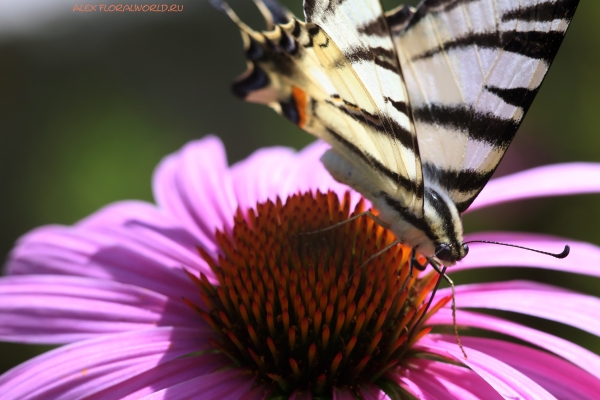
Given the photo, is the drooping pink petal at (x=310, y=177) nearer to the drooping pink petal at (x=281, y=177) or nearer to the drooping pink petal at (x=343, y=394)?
the drooping pink petal at (x=281, y=177)

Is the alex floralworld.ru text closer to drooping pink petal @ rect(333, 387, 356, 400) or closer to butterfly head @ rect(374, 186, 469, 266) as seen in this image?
butterfly head @ rect(374, 186, 469, 266)

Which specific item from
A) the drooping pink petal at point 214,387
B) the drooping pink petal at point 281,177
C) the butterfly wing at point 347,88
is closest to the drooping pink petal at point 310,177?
the drooping pink petal at point 281,177

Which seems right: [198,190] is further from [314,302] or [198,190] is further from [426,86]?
[426,86]

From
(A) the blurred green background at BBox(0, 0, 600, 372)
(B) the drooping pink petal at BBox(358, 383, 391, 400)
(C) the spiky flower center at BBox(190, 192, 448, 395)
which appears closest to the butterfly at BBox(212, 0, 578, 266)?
(C) the spiky flower center at BBox(190, 192, 448, 395)

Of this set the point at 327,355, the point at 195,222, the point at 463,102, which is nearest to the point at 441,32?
the point at 463,102

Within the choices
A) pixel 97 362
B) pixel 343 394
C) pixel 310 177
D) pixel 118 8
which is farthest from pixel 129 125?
pixel 343 394

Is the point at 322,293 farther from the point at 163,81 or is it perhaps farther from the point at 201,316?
the point at 163,81

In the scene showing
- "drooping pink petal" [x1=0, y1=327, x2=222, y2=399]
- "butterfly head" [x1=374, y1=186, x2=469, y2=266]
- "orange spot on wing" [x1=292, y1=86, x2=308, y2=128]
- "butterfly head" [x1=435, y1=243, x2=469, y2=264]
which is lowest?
"butterfly head" [x1=435, y1=243, x2=469, y2=264]
